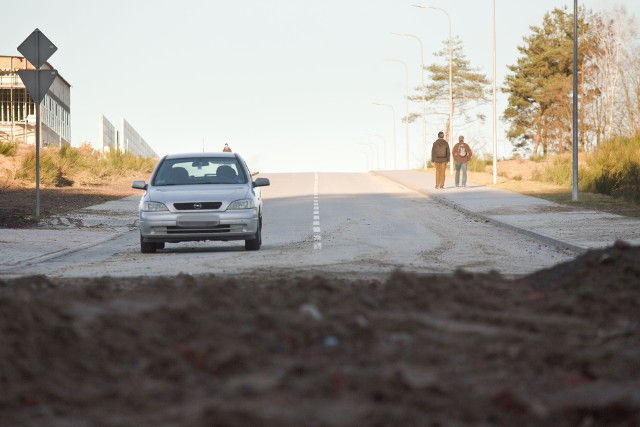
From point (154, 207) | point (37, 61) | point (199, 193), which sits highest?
point (37, 61)

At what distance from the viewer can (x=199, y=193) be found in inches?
720

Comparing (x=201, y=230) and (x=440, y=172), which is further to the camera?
(x=440, y=172)

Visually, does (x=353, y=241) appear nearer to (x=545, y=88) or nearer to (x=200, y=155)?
(x=200, y=155)

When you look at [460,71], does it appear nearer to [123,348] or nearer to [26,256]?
[26,256]

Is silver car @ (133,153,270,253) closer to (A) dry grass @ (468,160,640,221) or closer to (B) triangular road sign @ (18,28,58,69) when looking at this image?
(B) triangular road sign @ (18,28,58,69)

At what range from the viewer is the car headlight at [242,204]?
59.2 feet

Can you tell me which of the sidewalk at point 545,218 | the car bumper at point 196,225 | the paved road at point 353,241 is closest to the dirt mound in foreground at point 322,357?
the paved road at point 353,241

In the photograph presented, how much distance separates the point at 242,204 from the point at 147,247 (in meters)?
1.69

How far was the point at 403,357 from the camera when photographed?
6438mm

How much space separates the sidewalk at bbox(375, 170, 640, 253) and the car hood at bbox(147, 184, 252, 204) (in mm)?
5295

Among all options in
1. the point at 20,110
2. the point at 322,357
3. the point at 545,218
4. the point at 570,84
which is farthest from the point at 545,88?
the point at 322,357

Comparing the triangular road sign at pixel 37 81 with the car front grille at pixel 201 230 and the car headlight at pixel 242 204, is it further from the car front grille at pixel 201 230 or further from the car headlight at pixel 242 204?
the car headlight at pixel 242 204

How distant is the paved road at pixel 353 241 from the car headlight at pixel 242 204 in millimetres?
714

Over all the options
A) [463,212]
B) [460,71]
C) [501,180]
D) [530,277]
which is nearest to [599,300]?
[530,277]
